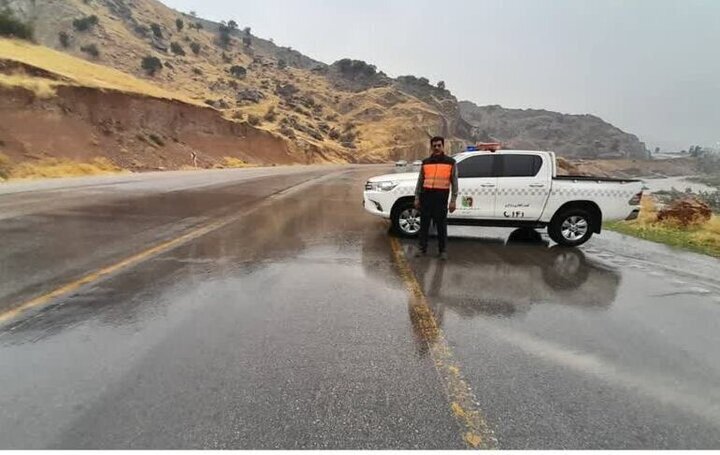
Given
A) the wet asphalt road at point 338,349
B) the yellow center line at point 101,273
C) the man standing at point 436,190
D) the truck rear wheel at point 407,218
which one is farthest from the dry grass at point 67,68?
the man standing at point 436,190

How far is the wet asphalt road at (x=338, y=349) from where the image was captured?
8.95 ft

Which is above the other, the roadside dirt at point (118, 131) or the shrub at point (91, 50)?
the shrub at point (91, 50)

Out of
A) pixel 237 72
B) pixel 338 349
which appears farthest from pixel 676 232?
pixel 237 72

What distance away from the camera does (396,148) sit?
89.1 meters

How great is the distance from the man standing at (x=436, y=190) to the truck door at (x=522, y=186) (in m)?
1.78

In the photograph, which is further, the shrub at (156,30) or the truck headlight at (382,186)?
the shrub at (156,30)

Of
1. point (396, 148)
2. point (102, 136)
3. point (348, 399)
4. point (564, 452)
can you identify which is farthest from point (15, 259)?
point (396, 148)

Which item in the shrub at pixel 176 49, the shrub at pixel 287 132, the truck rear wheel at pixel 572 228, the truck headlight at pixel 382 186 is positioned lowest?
the truck rear wheel at pixel 572 228

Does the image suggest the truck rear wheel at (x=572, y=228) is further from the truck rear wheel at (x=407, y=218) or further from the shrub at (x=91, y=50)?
the shrub at (x=91, y=50)

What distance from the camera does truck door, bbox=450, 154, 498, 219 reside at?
28.4 ft

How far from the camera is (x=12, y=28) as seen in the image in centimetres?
3809

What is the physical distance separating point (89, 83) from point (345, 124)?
207 ft

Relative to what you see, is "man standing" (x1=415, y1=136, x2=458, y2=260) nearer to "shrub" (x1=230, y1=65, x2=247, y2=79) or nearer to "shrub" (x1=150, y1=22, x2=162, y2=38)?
"shrub" (x1=230, y1=65, x2=247, y2=79)

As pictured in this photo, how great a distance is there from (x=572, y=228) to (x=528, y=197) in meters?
1.08
